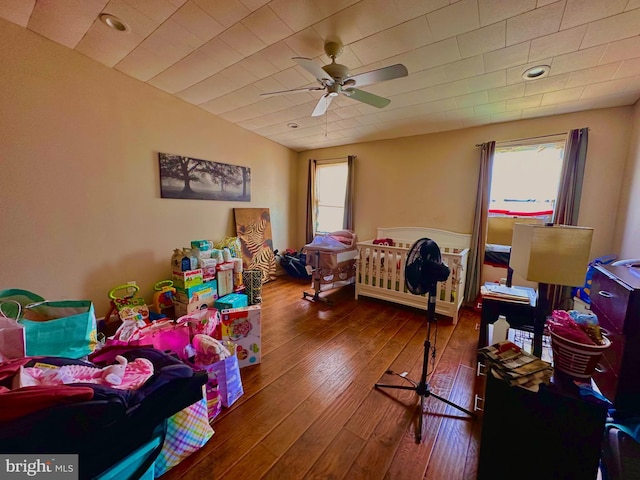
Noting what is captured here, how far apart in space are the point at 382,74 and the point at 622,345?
209cm

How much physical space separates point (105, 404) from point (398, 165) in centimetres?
425

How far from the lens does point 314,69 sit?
6.17ft

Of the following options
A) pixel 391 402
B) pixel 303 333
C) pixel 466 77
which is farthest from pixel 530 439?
pixel 466 77

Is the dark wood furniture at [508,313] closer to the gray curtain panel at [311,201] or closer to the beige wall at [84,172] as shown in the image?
the gray curtain panel at [311,201]

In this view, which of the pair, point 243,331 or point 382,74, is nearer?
point 382,74

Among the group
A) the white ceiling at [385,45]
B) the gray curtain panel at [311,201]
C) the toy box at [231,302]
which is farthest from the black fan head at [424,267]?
the gray curtain panel at [311,201]

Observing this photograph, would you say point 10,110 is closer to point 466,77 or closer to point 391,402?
point 391,402

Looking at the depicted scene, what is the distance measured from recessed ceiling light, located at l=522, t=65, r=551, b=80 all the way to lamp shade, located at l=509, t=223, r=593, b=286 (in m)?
1.71

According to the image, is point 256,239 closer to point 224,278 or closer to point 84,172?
point 224,278

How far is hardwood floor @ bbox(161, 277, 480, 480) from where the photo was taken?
1281 millimetres

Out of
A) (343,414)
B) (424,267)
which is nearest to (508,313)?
(424,267)

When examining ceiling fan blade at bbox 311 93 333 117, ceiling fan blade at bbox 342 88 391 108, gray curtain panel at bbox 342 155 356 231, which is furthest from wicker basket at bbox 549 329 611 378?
gray curtain panel at bbox 342 155 356 231

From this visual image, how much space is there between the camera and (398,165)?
13.4 feet

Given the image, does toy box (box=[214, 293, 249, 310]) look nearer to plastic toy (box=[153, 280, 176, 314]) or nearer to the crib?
plastic toy (box=[153, 280, 176, 314])
